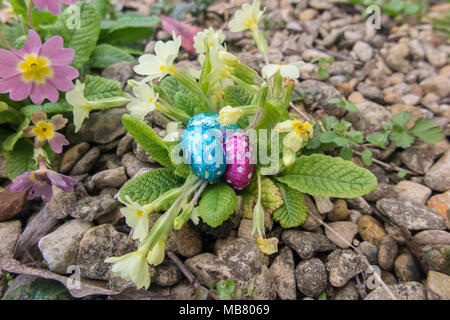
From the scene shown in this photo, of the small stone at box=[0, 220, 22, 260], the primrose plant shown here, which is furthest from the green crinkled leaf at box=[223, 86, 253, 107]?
the small stone at box=[0, 220, 22, 260]

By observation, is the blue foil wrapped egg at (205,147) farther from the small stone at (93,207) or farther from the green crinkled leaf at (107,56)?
the green crinkled leaf at (107,56)

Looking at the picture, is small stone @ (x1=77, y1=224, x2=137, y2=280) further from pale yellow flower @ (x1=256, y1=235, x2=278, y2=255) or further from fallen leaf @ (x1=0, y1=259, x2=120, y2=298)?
pale yellow flower @ (x1=256, y1=235, x2=278, y2=255)

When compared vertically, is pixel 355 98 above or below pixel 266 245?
above

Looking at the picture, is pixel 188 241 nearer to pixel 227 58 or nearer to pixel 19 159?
pixel 227 58

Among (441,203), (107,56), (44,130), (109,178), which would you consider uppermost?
(107,56)

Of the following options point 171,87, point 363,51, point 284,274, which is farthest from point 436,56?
point 284,274

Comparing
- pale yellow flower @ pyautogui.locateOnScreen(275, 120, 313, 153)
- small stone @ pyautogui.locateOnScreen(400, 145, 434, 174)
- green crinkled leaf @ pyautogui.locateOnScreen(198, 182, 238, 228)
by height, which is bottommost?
small stone @ pyautogui.locateOnScreen(400, 145, 434, 174)

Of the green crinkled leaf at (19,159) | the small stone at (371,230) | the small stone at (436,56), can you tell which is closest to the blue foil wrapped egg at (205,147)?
the small stone at (371,230)

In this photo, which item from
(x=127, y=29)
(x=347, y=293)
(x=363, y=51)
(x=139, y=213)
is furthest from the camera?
(x=363, y=51)
